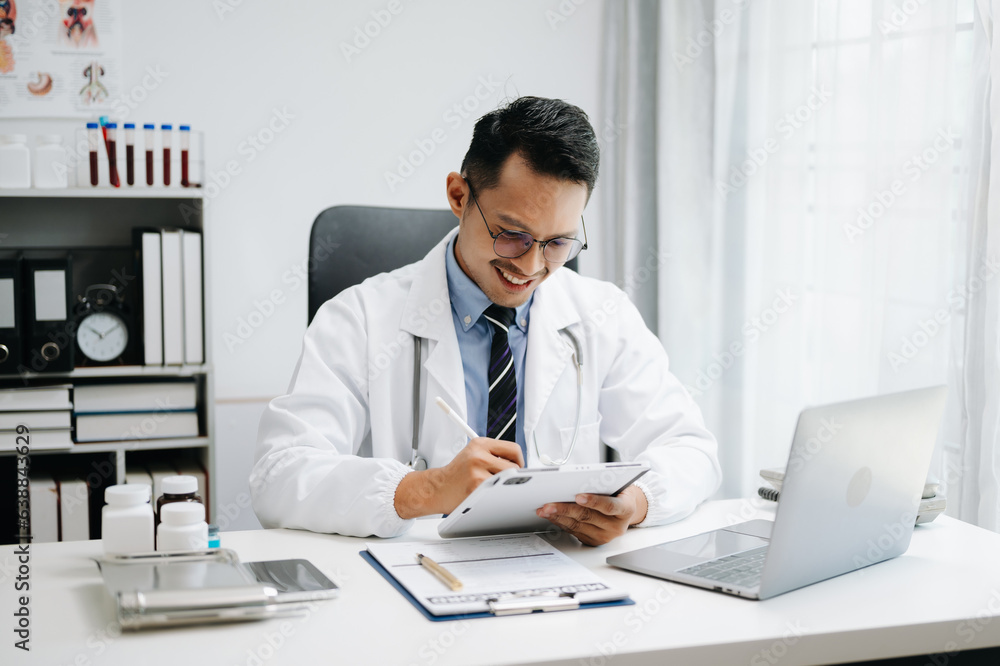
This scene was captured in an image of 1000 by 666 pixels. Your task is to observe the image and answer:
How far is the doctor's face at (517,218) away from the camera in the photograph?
155cm

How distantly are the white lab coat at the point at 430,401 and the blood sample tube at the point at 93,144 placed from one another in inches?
42.5

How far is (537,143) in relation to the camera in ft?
5.11

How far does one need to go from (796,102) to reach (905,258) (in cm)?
57

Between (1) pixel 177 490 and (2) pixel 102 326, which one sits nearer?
(1) pixel 177 490

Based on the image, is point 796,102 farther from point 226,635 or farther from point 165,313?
point 226,635

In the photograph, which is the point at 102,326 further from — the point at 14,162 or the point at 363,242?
the point at 363,242

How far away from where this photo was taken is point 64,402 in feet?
7.71

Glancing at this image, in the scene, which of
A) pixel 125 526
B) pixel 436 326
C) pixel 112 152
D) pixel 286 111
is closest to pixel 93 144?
pixel 112 152

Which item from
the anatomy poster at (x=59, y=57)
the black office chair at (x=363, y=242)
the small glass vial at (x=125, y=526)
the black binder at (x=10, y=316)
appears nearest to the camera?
the small glass vial at (x=125, y=526)

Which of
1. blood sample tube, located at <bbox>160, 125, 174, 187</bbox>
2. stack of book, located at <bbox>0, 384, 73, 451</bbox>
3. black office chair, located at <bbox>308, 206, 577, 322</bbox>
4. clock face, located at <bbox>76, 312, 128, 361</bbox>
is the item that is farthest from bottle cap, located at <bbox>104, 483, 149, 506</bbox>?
blood sample tube, located at <bbox>160, 125, 174, 187</bbox>

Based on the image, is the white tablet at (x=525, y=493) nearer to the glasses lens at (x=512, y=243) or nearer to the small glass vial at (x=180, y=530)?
the small glass vial at (x=180, y=530)

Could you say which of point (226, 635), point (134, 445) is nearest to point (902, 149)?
point (226, 635)

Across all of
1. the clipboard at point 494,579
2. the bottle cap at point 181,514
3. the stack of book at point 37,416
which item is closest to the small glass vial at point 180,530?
the bottle cap at point 181,514

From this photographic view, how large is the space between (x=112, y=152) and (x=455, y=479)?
1.66 metres
